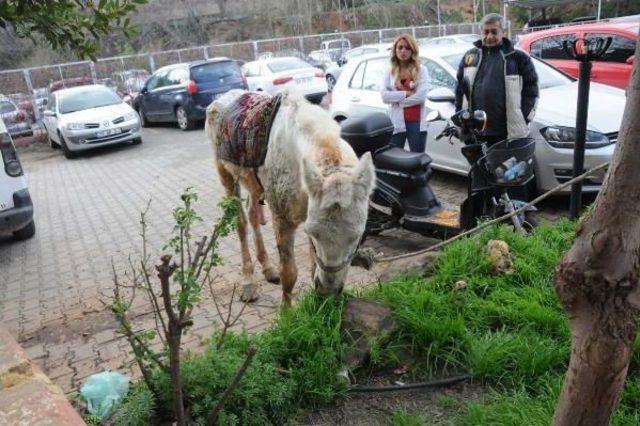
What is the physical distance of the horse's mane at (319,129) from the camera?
116 inches

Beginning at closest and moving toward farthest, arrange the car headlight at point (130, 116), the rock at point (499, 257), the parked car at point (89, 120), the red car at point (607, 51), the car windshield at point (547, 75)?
1. the rock at point (499, 257)
2. the car windshield at point (547, 75)
3. the red car at point (607, 51)
4. the parked car at point (89, 120)
5. the car headlight at point (130, 116)

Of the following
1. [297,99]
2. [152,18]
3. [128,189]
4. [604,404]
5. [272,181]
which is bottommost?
[128,189]

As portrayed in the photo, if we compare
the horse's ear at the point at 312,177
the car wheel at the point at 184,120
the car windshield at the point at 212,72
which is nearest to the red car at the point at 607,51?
the horse's ear at the point at 312,177

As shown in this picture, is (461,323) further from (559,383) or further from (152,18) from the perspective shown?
(152,18)

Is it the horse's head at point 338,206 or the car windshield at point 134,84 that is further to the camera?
the car windshield at point 134,84

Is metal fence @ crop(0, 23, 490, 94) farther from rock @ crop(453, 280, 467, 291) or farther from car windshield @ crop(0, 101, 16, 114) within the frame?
rock @ crop(453, 280, 467, 291)

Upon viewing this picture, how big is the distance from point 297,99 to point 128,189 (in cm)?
693

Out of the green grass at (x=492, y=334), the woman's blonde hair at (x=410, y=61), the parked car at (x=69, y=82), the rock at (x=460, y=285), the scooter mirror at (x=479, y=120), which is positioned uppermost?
the woman's blonde hair at (x=410, y=61)

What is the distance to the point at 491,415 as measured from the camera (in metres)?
2.58

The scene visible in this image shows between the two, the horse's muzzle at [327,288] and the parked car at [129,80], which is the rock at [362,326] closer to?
the horse's muzzle at [327,288]

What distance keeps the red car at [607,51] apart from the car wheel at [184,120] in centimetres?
1053

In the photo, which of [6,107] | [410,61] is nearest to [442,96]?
[410,61]

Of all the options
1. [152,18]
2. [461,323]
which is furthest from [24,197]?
[152,18]

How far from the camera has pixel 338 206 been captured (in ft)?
8.79
